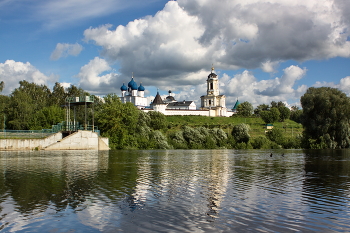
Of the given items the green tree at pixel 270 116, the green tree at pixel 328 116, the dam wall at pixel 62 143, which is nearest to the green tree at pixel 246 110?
the green tree at pixel 270 116

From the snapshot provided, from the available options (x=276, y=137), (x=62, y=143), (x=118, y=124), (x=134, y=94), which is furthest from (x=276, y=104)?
(x=62, y=143)

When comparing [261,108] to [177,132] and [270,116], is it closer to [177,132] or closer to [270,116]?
[270,116]

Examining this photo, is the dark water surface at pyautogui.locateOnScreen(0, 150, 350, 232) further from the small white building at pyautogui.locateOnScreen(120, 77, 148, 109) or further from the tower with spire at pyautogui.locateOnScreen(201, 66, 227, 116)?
the tower with spire at pyautogui.locateOnScreen(201, 66, 227, 116)

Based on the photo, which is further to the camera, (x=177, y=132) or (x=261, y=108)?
(x=261, y=108)

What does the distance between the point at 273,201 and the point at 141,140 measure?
5704 cm

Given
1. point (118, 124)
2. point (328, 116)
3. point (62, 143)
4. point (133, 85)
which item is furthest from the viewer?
point (133, 85)

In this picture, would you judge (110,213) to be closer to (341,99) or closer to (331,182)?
(331,182)

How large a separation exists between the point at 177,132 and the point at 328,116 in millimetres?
30457

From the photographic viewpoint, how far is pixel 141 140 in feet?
224

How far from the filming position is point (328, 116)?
56.0m

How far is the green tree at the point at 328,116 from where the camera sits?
5509 centimetres

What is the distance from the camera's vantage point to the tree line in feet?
183

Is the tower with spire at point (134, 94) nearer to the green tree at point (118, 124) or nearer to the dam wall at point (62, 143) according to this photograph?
the green tree at point (118, 124)

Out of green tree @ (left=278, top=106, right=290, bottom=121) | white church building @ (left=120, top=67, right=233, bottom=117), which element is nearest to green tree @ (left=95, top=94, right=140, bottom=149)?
green tree @ (left=278, top=106, right=290, bottom=121)
